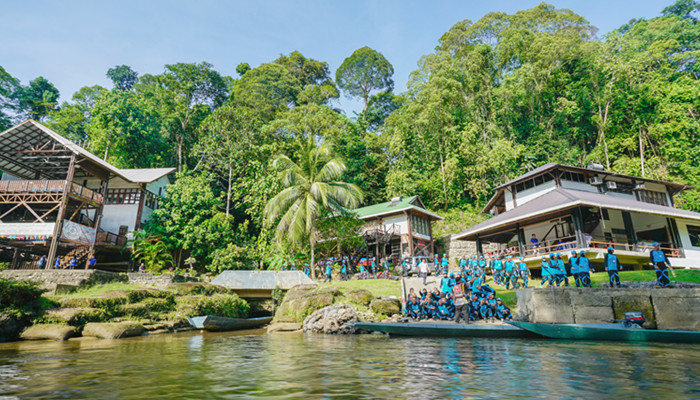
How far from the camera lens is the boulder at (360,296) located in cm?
1601

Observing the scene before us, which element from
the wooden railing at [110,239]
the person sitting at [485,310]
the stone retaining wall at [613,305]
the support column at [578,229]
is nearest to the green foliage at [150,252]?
the wooden railing at [110,239]

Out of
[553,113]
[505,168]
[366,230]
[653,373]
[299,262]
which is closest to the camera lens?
[653,373]

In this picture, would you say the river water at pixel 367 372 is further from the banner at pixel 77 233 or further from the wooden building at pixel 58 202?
the wooden building at pixel 58 202

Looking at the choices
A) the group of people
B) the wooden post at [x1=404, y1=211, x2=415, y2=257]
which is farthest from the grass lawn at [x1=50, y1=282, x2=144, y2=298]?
the wooden post at [x1=404, y1=211, x2=415, y2=257]

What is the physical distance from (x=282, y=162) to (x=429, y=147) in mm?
18335

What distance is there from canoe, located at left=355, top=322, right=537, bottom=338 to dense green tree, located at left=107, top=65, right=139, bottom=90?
58840mm

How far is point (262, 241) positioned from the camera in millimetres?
27641

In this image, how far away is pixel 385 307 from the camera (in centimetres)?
1550

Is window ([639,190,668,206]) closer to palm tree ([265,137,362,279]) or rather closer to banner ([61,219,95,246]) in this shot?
palm tree ([265,137,362,279])

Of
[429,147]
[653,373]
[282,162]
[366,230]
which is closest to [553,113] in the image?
A: [429,147]

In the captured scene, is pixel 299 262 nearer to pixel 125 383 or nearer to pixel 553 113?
pixel 125 383

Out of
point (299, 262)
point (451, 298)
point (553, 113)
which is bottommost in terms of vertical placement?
point (451, 298)

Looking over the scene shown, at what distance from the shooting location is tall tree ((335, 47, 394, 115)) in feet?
167

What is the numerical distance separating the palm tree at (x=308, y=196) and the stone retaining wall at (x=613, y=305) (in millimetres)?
14369
